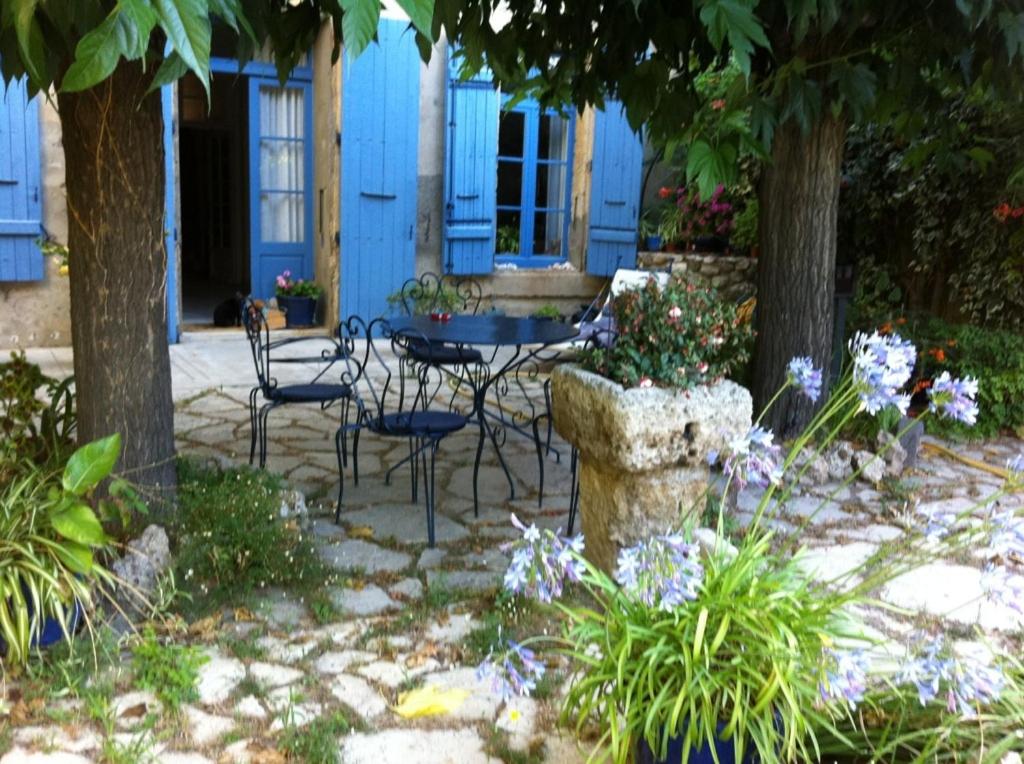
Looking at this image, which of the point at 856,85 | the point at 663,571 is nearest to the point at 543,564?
the point at 663,571

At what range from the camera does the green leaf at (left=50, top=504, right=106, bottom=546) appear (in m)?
2.33

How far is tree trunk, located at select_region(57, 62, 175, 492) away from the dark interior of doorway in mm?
6792

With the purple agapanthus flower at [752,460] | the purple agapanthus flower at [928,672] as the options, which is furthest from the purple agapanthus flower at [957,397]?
the purple agapanthus flower at [928,672]

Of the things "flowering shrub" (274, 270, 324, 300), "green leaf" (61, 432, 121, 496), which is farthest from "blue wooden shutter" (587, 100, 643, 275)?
"green leaf" (61, 432, 121, 496)

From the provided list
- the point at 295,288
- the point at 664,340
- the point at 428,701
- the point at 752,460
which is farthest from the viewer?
the point at 295,288

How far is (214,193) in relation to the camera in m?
11.8

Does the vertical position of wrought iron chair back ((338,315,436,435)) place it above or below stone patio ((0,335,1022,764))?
above

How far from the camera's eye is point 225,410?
207 inches

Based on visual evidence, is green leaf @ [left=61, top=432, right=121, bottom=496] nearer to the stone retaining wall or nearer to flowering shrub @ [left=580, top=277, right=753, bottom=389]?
flowering shrub @ [left=580, top=277, right=753, bottom=389]

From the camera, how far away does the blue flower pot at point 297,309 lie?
780cm

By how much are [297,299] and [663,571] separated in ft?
21.1

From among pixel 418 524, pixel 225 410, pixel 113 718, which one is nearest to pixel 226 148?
pixel 225 410

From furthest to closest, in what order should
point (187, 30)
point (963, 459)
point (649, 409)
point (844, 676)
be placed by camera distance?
point (963, 459) → point (649, 409) → point (844, 676) → point (187, 30)

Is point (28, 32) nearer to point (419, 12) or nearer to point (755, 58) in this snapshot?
point (419, 12)
